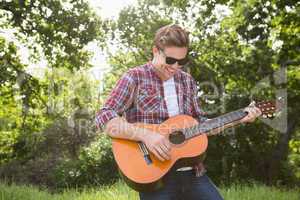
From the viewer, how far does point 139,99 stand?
2732 millimetres

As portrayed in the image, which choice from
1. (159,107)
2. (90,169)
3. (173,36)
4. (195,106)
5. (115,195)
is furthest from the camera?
(90,169)

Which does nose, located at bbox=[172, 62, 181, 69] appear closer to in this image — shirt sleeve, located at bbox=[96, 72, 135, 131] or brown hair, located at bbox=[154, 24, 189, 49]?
brown hair, located at bbox=[154, 24, 189, 49]

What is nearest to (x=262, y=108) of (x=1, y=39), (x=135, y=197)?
(x=135, y=197)

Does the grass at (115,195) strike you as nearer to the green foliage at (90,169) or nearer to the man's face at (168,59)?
the man's face at (168,59)

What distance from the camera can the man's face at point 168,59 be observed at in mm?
2713

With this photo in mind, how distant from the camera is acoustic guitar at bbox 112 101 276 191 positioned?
2.63 metres

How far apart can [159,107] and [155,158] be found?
1.05 feet

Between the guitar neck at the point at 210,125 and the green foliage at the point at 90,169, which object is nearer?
the guitar neck at the point at 210,125

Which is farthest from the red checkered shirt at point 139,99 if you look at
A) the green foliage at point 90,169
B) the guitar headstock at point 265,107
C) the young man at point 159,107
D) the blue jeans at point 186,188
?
the green foliage at point 90,169

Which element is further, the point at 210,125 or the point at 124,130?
the point at 210,125

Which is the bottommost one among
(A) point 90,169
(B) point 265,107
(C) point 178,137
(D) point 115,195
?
(A) point 90,169

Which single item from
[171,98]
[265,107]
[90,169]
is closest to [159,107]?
[171,98]

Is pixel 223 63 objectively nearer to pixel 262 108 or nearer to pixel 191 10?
pixel 191 10

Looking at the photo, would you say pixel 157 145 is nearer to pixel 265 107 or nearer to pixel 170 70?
pixel 170 70
